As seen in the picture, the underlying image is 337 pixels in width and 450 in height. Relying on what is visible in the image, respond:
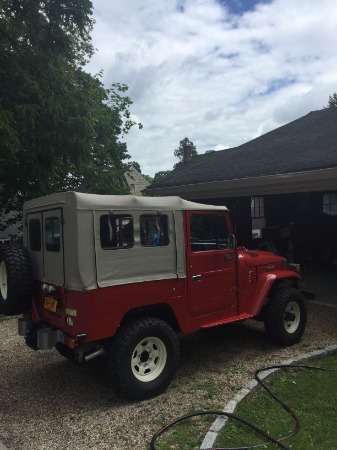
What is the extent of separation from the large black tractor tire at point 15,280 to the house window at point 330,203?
430 inches

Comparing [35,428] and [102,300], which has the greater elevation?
[102,300]

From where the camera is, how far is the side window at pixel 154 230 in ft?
14.3

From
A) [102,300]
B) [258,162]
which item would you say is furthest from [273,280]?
[258,162]

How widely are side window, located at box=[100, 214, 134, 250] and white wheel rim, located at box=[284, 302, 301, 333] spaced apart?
2778 mm

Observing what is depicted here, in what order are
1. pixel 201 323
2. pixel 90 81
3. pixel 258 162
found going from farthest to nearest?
pixel 90 81, pixel 258 162, pixel 201 323

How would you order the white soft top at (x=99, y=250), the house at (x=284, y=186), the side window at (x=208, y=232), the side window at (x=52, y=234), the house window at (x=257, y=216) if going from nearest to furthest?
the white soft top at (x=99, y=250)
the side window at (x=52, y=234)
the side window at (x=208, y=232)
the house at (x=284, y=186)
the house window at (x=257, y=216)

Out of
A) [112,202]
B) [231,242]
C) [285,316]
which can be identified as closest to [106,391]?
[112,202]

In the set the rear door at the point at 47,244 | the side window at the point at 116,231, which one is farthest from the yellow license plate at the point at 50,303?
the side window at the point at 116,231

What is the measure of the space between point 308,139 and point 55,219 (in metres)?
8.03

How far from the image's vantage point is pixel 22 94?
8.98 m

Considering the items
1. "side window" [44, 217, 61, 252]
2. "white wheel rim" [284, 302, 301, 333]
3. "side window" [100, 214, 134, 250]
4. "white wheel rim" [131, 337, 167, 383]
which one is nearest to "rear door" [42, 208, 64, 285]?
"side window" [44, 217, 61, 252]

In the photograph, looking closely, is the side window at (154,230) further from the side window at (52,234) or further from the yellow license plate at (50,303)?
the yellow license plate at (50,303)

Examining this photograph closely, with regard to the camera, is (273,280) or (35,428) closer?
(35,428)

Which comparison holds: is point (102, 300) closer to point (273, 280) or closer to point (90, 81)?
point (273, 280)
